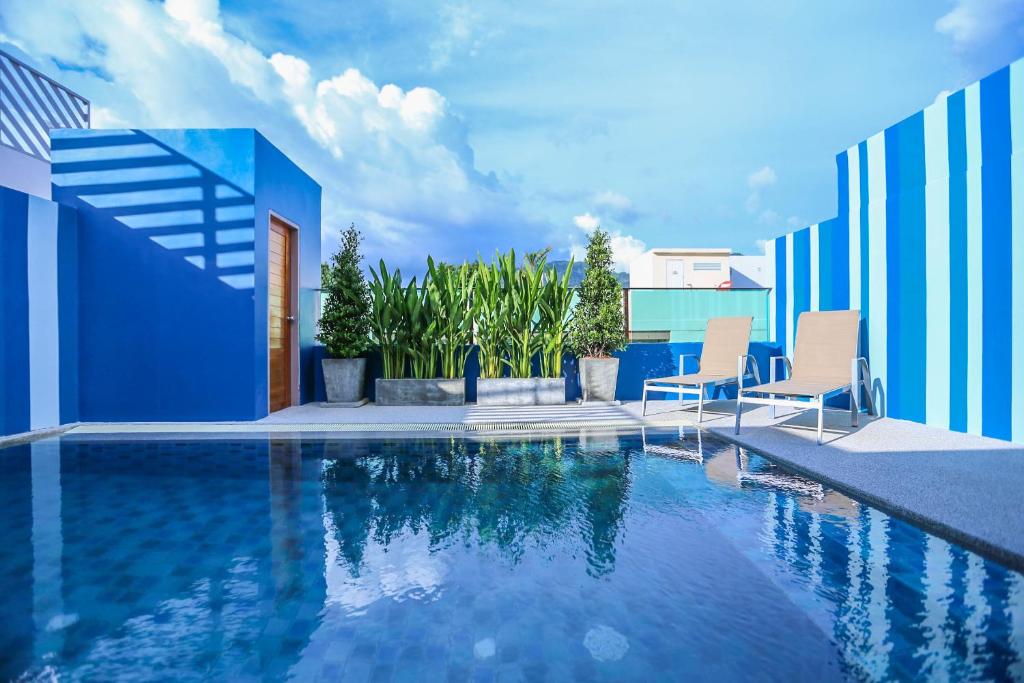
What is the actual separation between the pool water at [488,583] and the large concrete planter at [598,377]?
3966 millimetres

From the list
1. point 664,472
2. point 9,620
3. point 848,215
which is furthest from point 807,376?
point 9,620

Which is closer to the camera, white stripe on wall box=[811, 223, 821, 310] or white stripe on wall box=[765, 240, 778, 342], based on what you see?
white stripe on wall box=[811, 223, 821, 310]

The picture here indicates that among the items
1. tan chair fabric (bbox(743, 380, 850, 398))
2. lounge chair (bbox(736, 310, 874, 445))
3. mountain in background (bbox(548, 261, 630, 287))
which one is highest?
mountain in background (bbox(548, 261, 630, 287))

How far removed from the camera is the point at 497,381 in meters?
7.88

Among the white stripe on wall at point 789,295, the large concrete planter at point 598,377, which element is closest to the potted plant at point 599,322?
the large concrete planter at point 598,377

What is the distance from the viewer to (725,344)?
7.16 metres

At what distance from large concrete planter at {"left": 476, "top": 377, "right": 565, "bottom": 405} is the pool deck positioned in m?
0.30

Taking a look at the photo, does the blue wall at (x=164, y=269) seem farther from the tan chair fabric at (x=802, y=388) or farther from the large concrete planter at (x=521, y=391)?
the tan chair fabric at (x=802, y=388)

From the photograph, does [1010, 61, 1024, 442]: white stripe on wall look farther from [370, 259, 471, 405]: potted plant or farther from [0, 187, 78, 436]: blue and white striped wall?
[0, 187, 78, 436]: blue and white striped wall

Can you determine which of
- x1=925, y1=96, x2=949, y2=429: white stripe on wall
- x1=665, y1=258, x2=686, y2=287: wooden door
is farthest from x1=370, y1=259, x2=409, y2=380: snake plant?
x1=665, y1=258, x2=686, y2=287: wooden door

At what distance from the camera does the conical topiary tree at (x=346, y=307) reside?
26.0 feet

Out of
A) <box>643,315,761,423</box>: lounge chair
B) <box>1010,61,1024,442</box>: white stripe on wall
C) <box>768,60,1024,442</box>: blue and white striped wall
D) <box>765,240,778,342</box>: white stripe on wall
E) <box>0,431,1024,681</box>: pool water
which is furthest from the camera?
<box>765,240,778,342</box>: white stripe on wall

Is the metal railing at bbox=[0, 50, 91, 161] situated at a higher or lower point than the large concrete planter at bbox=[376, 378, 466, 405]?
higher

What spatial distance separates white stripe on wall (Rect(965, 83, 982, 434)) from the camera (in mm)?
5207
